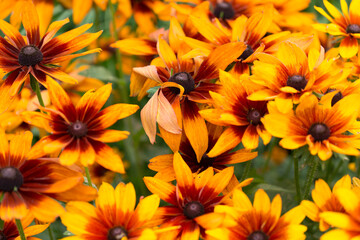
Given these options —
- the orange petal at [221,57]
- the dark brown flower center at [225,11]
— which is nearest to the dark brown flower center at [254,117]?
the orange petal at [221,57]

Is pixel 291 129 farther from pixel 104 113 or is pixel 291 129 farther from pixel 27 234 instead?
pixel 27 234

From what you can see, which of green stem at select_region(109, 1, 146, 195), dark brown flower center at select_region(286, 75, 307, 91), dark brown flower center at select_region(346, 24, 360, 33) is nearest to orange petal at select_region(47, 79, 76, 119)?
dark brown flower center at select_region(286, 75, 307, 91)

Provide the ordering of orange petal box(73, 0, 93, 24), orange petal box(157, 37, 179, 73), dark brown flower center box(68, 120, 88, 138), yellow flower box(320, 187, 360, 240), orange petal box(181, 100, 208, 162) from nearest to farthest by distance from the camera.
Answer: yellow flower box(320, 187, 360, 240)
dark brown flower center box(68, 120, 88, 138)
orange petal box(181, 100, 208, 162)
orange petal box(157, 37, 179, 73)
orange petal box(73, 0, 93, 24)

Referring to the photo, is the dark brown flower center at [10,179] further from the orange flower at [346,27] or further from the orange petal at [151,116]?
the orange flower at [346,27]

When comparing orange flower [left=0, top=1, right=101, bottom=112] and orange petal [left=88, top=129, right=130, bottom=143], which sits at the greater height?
orange flower [left=0, top=1, right=101, bottom=112]

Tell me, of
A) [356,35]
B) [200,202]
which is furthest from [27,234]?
[356,35]

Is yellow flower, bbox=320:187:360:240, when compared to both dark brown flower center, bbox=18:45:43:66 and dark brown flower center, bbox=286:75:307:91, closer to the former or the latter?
dark brown flower center, bbox=286:75:307:91

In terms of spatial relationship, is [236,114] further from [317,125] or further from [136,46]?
[136,46]
